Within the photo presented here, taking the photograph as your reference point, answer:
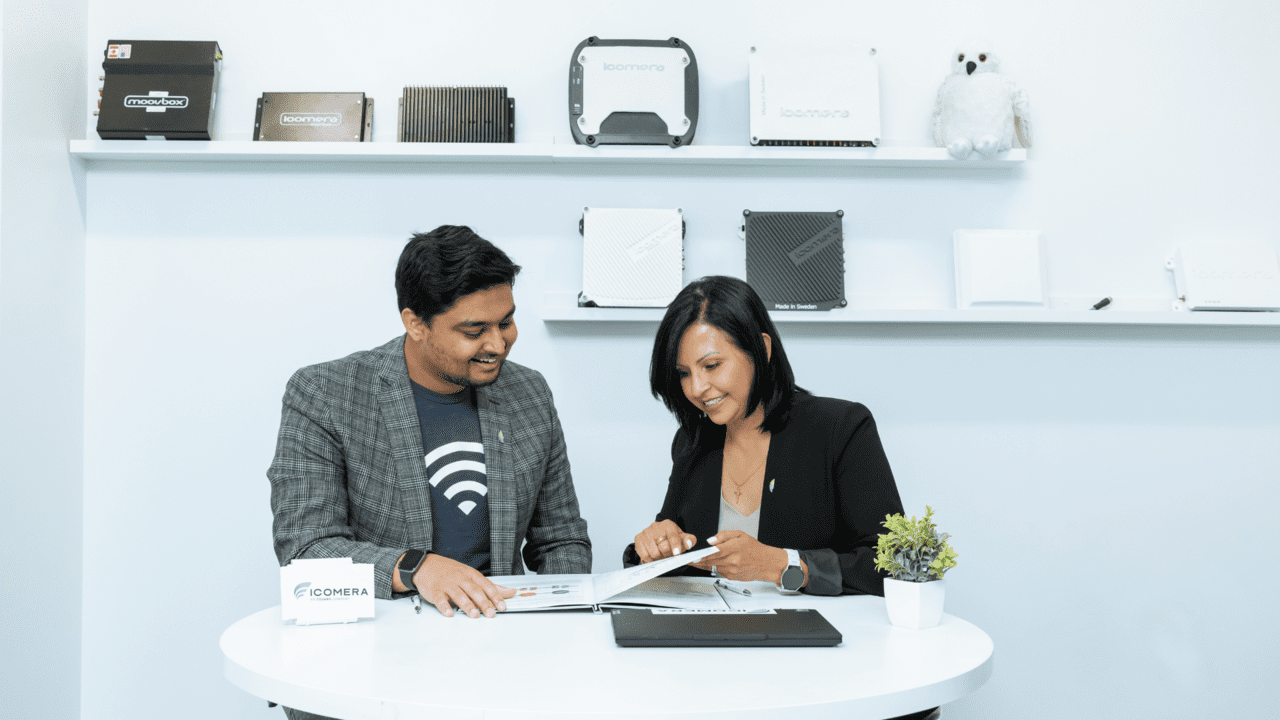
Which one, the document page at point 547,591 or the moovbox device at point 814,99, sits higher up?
the moovbox device at point 814,99

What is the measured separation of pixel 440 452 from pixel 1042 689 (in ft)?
6.02

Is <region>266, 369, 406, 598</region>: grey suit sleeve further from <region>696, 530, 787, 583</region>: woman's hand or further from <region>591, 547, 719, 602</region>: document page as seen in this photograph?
<region>696, 530, 787, 583</region>: woman's hand

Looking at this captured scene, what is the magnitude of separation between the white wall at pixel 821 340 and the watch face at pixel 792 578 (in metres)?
1.06

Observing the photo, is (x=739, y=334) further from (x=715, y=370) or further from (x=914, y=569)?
(x=914, y=569)

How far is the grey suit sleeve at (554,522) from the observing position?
1.89 m

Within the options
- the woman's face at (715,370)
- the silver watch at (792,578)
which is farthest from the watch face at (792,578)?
the woman's face at (715,370)

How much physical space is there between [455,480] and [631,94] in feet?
3.88

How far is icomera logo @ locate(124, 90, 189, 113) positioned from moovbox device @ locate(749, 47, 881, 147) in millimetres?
1522

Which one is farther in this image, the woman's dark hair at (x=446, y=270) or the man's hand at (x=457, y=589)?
the woman's dark hair at (x=446, y=270)

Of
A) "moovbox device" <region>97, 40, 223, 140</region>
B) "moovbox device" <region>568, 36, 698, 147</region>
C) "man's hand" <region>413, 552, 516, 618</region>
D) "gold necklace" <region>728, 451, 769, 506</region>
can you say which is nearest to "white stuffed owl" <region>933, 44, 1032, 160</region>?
"moovbox device" <region>568, 36, 698, 147</region>

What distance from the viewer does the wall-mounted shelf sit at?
7.62 feet

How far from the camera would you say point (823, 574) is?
144 cm

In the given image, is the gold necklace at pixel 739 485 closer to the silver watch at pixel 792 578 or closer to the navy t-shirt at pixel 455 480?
the silver watch at pixel 792 578

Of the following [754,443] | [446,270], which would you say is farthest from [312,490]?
[754,443]
